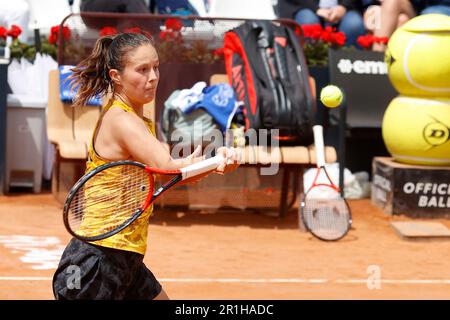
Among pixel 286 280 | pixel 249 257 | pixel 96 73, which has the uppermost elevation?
pixel 96 73

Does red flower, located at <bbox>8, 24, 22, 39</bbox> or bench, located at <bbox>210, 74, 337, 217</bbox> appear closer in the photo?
bench, located at <bbox>210, 74, 337, 217</bbox>

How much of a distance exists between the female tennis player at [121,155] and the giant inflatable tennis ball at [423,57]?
4.33 m

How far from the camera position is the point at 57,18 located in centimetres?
945

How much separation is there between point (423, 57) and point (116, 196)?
4.55m

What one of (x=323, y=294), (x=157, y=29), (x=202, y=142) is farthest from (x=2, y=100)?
(x=323, y=294)

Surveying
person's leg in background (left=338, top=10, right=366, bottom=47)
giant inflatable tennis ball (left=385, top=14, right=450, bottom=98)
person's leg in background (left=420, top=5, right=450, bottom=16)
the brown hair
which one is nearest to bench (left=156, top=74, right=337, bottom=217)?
giant inflatable tennis ball (left=385, top=14, right=450, bottom=98)

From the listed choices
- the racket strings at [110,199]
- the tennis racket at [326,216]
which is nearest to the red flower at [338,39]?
the tennis racket at [326,216]

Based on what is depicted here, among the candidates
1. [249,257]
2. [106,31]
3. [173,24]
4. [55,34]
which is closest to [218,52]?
[173,24]

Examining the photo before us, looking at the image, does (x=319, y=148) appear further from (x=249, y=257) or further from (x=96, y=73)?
(x=96, y=73)

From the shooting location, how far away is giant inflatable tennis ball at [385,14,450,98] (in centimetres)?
765

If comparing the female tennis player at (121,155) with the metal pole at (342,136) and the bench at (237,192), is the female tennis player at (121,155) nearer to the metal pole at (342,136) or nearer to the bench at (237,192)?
the bench at (237,192)

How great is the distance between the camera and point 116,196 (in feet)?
11.9

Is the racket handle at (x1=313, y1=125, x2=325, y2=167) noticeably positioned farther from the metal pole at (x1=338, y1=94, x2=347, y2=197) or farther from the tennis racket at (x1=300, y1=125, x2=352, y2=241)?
the metal pole at (x1=338, y1=94, x2=347, y2=197)

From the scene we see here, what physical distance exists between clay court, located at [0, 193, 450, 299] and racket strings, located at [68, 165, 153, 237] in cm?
183
